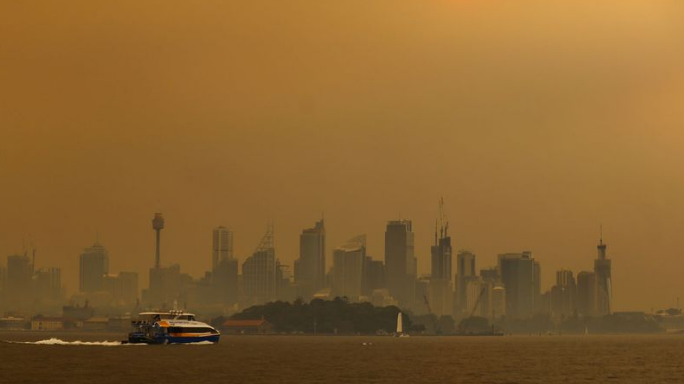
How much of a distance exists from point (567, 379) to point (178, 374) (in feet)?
188

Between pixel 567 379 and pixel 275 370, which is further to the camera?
pixel 275 370

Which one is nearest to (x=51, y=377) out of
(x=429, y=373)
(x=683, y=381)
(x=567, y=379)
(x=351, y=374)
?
(x=351, y=374)

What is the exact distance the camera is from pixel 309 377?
16562cm

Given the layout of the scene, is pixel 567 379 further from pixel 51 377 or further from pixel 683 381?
pixel 51 377

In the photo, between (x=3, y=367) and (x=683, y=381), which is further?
(x=3, y=367)

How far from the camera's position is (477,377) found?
6722 inches

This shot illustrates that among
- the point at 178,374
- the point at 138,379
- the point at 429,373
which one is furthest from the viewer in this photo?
the point at 429,373

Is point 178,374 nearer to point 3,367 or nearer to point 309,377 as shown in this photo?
point 309,377

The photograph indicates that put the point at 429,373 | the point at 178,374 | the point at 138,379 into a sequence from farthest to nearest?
the point at 429,373
the point at 178,374
the point at 138,379

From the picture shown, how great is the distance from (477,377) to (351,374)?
18.9 meters

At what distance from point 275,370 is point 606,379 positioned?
2012 inches

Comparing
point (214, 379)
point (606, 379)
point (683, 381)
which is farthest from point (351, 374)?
point (683, 381)

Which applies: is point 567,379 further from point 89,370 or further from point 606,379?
point 89,370

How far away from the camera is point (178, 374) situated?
6471 inches
